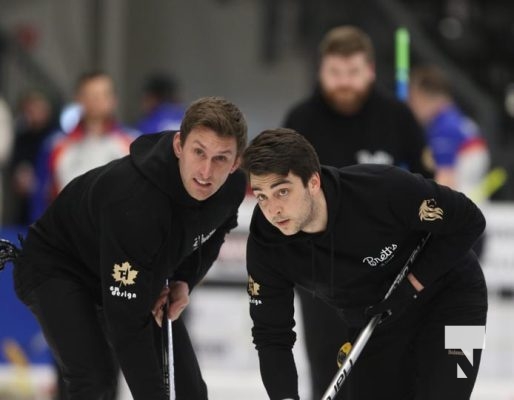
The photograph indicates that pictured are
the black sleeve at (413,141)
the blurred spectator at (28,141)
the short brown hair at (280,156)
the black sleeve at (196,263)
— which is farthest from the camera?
the blurred spectator at (28,141)

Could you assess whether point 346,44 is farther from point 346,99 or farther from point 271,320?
point 271,320

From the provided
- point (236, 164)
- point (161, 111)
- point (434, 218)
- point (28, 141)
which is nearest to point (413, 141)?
point (434, 218)

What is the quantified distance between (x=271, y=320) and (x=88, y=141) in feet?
8.33

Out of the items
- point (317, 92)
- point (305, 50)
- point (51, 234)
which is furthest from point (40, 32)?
point (51, 234)

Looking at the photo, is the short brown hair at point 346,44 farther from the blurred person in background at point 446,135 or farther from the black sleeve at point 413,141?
the blurred person in background at point 446,135

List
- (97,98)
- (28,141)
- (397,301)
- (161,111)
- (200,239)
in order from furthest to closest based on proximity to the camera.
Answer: (28,141) → (161,111) → (97,98) → (200,239) → (397,301)

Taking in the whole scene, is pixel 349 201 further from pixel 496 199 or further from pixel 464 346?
pixel 496 199

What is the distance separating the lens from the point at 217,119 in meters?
3.38

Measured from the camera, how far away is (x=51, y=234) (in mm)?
3836

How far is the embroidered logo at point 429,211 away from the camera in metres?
3.50

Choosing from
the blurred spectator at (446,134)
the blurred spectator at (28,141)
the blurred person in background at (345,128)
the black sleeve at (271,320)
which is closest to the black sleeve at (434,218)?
the black sleeve at (271,320)

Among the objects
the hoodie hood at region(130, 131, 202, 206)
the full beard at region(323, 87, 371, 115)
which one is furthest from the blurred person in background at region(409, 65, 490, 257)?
the hoodie hood at region(130, 131, 202, 206)

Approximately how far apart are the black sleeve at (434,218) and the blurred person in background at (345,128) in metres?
1.09

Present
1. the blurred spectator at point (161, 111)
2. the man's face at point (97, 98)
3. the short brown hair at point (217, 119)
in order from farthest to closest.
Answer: the blurred spectator at point (161, 111), the man's face at point (97, 98), the short brown hair at point (217, 119)
